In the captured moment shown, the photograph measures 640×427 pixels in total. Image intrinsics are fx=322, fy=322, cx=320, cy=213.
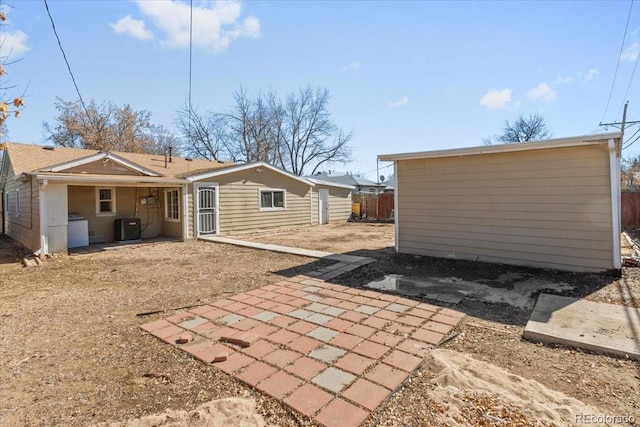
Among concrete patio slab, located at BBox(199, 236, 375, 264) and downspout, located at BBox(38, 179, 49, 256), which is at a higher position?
downspout, located at BBox(38, 179, 49, 256)

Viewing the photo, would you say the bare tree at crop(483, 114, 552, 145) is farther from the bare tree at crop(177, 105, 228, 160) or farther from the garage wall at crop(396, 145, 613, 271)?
the garage wall at crop(396, 145, 613, 271)

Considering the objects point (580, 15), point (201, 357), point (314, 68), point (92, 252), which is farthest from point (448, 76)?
point (92, 252)

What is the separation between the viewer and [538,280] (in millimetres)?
5406

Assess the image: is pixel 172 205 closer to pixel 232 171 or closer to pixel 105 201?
pixel 105 201

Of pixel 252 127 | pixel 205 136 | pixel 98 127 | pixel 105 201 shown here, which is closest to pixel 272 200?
pixel 105 201

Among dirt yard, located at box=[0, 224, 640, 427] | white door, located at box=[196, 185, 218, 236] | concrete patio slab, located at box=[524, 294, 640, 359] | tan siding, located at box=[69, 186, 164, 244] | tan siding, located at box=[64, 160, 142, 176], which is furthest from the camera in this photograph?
white door, located at box=[196, 185, 218, 236]

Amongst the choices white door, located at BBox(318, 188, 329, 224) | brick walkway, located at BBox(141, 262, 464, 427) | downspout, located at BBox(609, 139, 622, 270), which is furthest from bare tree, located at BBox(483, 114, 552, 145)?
brick walkway, located at BBox(141, 262, 464, 427)

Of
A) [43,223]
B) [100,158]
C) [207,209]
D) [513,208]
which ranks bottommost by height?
[43,223]

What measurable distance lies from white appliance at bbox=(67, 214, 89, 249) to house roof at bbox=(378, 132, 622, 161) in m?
9.03

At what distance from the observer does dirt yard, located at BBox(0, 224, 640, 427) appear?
2096 mm

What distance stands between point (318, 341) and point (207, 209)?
9390 millimetres

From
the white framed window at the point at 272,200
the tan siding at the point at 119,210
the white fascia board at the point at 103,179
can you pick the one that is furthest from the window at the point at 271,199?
the tan siding at the point at 119,210

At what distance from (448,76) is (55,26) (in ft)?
33.9

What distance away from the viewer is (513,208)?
632 centimetres
